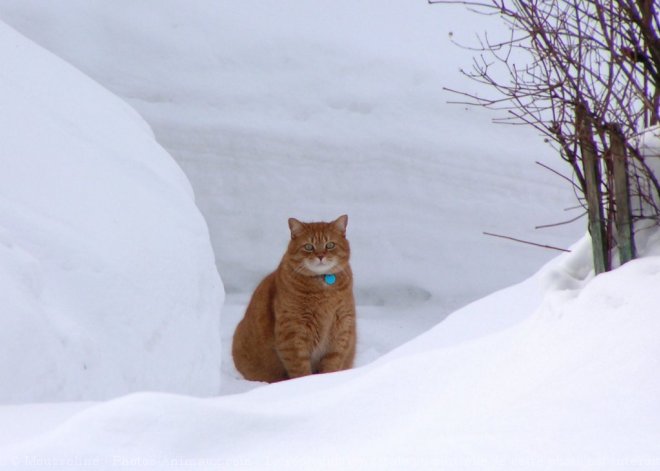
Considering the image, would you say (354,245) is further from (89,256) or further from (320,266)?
(89,256)

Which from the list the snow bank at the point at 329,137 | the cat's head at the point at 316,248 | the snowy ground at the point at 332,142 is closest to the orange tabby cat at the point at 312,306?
the cat's head at the point at 316,248

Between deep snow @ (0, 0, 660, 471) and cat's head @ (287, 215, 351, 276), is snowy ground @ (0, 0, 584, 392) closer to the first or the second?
deep snow @ (0, 0, 660, 471)

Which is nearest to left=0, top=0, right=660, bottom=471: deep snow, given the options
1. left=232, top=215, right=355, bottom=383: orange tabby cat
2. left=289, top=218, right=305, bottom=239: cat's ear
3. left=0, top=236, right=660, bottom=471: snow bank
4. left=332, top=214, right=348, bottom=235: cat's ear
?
left=0, top=236, right=660, bottom=471: snow bank

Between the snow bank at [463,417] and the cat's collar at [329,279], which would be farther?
the cat's collar at [329,279]

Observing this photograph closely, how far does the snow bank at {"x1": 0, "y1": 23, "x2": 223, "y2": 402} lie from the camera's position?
2.57 metres

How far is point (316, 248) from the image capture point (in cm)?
388

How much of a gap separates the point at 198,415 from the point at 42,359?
918mm

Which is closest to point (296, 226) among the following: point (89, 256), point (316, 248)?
point (316, 248)

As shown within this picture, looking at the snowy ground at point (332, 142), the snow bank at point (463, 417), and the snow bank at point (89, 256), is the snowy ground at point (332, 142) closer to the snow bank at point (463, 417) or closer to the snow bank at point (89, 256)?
the snow bank at point (89, 256)

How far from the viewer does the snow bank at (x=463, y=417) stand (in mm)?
1494

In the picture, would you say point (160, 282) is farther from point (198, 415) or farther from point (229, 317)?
point (229, 317)

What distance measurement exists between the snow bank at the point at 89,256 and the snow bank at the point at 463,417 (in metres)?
0.77

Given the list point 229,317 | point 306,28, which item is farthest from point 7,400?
point 306,28

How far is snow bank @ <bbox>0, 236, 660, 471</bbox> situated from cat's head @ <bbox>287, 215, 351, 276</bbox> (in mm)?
1792
